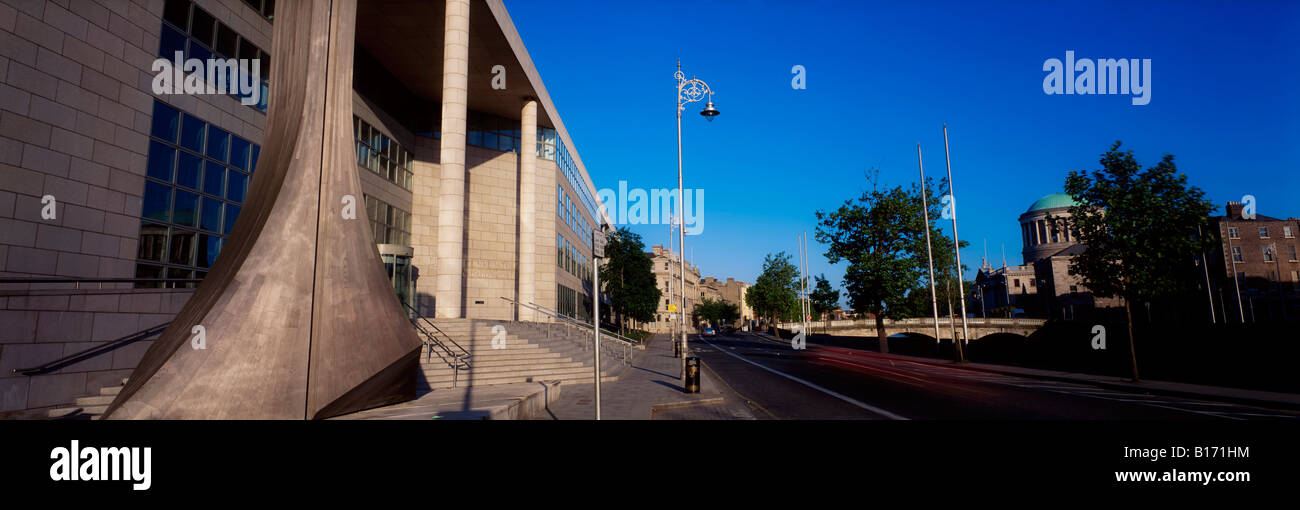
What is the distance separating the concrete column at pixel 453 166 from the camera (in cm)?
2334

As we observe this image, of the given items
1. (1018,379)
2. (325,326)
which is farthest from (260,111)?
(1018,379)

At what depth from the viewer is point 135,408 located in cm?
771

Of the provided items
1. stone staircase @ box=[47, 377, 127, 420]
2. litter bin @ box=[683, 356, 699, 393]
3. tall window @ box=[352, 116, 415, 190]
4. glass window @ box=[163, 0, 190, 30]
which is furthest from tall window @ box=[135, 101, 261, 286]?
litter bin @ box=[683, 356, 699, 393]

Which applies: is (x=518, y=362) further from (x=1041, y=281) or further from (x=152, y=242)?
(x=1041, y=281)

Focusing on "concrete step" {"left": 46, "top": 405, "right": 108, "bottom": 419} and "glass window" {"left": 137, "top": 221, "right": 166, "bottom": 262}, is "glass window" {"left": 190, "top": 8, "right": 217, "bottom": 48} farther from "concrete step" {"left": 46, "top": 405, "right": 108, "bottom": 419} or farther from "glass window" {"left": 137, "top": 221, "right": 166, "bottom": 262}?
"concrete step" {"left": 46, "top": 405, "right": 108, "bottom": 419}

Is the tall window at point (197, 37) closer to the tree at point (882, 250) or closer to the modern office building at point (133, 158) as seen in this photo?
the modern office building at point (133, 158)

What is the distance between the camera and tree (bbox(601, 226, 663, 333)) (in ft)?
181

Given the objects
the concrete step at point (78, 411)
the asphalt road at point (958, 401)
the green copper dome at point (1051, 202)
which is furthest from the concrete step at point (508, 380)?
the green copper dome at point (1051, 202)

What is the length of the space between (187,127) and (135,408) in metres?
11.4

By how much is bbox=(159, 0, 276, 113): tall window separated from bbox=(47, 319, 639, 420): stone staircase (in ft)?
26.5

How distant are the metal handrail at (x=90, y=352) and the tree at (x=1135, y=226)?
27605mm
